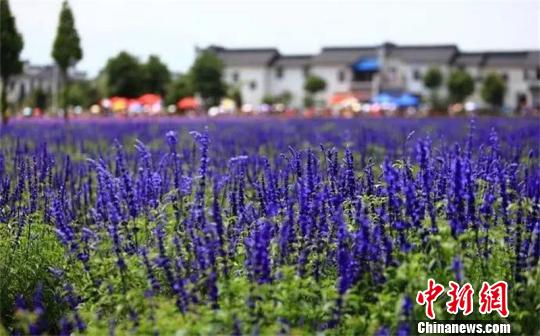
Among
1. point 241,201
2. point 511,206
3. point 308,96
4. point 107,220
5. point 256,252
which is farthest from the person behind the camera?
point 308,96

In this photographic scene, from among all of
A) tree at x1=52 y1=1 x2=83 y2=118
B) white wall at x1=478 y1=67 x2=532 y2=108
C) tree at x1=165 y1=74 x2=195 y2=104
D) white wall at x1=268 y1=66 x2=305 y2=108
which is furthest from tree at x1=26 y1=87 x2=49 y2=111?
tree at x1=52 y1=1 x2=83 y2=118

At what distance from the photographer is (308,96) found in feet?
238

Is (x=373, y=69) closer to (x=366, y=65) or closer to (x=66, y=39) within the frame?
(x=366, y=65)

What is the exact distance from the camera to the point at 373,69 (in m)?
71.3

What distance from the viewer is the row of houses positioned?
69.9 meters

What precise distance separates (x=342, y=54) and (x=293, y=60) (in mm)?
5211

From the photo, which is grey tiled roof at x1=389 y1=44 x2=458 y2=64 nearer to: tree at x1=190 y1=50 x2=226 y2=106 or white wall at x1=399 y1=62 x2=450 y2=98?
white wall at x1=399 y1=62 x2=450 y2=98

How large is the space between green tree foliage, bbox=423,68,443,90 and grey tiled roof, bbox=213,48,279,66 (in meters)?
18.4

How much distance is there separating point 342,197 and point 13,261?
2326 mm

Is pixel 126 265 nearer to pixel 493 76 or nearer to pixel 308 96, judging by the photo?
pixel 493 76

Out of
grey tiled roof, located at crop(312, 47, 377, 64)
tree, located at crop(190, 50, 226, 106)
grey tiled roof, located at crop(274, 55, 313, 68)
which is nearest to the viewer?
tree, located at crop(190, 50, 226, 106)

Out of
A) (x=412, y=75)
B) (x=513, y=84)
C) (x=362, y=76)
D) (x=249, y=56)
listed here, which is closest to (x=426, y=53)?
(x=412, y=75)

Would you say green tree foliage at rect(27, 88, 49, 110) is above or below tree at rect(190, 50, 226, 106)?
below

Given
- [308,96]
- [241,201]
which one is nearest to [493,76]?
[308,96]
